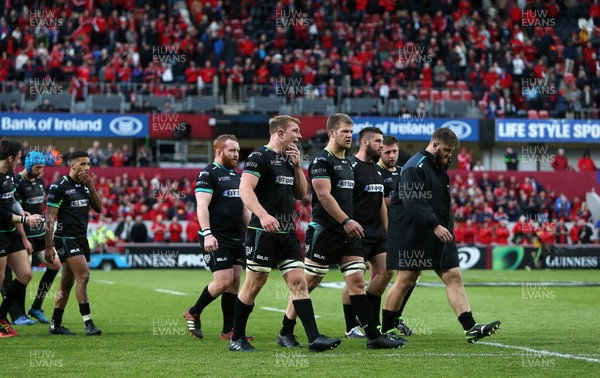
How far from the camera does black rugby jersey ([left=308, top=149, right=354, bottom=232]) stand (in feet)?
36.1

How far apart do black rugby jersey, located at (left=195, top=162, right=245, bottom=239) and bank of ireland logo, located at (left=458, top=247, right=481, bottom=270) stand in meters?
20.1

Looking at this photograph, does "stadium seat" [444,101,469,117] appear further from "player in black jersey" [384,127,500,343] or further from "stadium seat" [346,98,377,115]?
"player in black jersey" [384,127,500,343]

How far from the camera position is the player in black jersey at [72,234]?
12.8 m

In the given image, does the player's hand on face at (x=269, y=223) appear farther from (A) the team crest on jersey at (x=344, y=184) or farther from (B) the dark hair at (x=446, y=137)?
(B) the dark hair at (x=446, y=137)

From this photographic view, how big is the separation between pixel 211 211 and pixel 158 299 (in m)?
7.24

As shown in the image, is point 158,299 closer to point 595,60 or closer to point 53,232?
point 53,232

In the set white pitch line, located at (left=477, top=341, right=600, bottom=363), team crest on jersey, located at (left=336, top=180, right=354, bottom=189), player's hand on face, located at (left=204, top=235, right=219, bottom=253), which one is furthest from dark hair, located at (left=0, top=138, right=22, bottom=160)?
white pitch line, located at (left=477, top=341, right=600, bottom=363)

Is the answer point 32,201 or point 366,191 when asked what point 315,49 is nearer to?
point 32,201

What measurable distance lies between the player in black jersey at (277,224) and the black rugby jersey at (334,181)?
0.30m

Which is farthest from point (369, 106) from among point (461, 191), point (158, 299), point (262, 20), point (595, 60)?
point (158, 299)

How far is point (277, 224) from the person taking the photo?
10.2 metres

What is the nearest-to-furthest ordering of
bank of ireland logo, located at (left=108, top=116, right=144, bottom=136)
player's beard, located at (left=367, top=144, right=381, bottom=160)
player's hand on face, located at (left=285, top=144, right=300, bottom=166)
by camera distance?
player's hand on face, located at (left=285, top=144, right=300, bottom=166)
player's beard, located at (left=367, top=144, right=381, bottom=160)
bank of ireland logo, located at (left=108, top=116, right=144, bottom=136)

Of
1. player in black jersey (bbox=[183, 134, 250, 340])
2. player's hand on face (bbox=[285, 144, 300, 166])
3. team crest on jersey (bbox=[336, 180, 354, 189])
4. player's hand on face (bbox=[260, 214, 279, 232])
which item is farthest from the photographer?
player in black jersey (bbox=[183, 134, 250, 340])

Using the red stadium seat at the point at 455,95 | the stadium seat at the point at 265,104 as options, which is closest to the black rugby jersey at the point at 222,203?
the stadium seat at the point at 265,104
